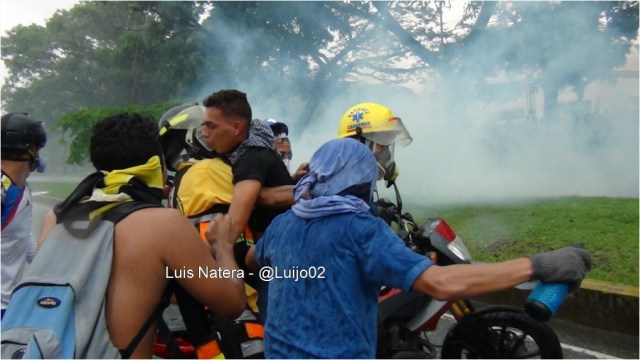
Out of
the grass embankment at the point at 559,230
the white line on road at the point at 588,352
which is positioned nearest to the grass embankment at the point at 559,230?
the grass embankment at the point at 559,230

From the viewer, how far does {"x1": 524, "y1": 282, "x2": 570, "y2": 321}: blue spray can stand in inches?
50.1

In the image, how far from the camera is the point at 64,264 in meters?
1.35

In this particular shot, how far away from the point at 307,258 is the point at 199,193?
0.73 meters

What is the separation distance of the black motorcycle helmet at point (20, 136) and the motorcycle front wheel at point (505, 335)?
209 cm

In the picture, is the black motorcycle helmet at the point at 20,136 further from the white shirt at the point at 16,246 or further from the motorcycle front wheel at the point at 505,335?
the motorcycle front wheel at the point at 505,335

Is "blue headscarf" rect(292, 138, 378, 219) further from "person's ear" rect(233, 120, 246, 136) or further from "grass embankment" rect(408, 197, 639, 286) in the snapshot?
"grass embankment" rect(408, 197, 639, 286)

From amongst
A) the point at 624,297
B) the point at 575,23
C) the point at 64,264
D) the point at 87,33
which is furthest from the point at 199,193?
the point at 87,33

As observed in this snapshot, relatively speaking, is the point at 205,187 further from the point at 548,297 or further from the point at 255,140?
the point at 548,297

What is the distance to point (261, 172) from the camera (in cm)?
198

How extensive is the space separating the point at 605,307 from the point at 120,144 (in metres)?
3.25

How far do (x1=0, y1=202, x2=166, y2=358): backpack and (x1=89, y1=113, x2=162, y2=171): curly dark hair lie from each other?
212mm

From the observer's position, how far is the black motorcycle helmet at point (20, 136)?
2.13m

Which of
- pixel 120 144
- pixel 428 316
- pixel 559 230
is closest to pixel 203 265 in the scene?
pixel 120 144

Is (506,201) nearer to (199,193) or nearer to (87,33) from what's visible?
(199,193)
